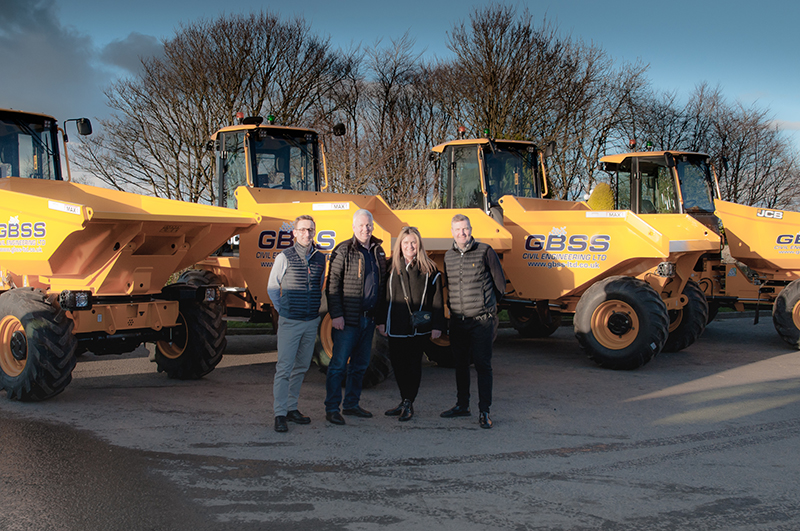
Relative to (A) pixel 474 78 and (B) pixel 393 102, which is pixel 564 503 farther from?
(B) pixel 393 102

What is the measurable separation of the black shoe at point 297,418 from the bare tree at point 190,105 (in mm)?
15447

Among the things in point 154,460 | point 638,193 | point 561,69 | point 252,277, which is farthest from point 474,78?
point 154,460

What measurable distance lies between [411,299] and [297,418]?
1445 millimetres

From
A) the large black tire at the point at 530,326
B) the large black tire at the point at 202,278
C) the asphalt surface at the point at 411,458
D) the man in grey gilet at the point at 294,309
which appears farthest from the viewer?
the large black tire at the point at 530,326

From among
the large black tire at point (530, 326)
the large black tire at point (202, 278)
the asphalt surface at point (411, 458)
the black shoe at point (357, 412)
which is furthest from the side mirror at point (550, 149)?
the black shoe at point (357, 412)

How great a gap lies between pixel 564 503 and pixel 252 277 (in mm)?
5598

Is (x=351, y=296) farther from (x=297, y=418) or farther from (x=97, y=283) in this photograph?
Answer: (x=97, y=283)

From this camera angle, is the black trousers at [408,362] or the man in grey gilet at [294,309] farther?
the black trousers at [408,362]

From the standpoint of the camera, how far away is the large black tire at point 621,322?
8641 millimetres

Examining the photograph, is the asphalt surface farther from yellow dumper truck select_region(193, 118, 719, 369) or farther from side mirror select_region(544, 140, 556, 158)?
side mirror select_region(544, 140, 556, 158)

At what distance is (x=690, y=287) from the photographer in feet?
34.0

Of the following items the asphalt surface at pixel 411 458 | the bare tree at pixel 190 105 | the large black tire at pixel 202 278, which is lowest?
the asphalt surface at pixel 411 458

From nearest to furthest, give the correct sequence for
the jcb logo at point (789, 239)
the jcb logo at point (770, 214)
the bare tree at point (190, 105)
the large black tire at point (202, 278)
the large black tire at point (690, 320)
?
the large black tire at point (202, 278) < the large black tire at point (690, 320) < the jcb logo at point (789, 239) < the jcb logo at point (770, 214) < the bare tree at point (190, 105)

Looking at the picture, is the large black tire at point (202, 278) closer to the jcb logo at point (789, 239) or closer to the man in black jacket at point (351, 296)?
the man in black jacket at point (351, 296)
